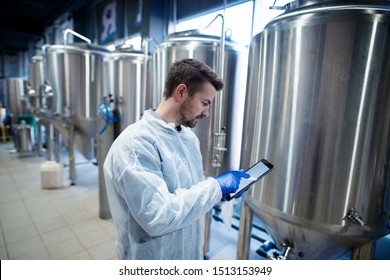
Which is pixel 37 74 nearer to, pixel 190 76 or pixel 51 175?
pixel 51 175

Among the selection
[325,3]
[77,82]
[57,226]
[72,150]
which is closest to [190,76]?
[325,3]

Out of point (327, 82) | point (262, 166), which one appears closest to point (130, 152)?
point (262, 166)

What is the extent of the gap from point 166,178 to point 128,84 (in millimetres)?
1793

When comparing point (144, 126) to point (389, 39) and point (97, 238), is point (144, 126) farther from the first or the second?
point (97, 238)

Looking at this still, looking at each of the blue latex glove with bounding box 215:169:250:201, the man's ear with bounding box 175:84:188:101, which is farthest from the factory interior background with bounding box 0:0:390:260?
the man's ear with bounding box 175:84:188:101

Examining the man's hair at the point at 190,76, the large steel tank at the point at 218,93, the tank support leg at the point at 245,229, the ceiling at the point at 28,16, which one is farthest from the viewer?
the ceiling at the point at 28,16

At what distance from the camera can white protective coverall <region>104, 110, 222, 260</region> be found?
683 millimetres

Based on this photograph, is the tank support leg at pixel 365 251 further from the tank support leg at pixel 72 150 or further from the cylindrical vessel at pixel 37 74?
the cylindrical vessel at pixel 37 74

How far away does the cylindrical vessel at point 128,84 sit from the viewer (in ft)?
7.59

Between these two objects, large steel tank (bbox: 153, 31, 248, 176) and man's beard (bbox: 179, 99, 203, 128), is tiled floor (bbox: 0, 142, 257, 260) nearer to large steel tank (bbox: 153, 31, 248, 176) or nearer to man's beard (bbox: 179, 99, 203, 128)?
large steel tank (bbox: 153, 31, 248, 176)

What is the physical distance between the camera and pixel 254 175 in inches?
37.3

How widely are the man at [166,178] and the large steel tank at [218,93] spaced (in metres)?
0.61

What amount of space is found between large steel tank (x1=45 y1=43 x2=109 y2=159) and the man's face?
235 cm

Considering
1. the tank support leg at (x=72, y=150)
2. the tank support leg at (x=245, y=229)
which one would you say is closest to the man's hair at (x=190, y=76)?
the tank support leg at (x=245, y=229)
